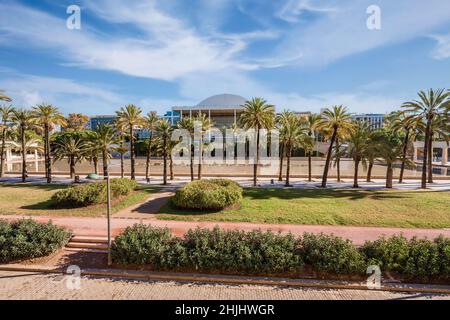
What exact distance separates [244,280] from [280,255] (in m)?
1.95

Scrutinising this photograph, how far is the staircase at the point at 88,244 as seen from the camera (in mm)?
14039

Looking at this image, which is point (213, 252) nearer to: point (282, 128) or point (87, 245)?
point (87, 245)

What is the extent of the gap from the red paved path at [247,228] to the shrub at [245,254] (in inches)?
145

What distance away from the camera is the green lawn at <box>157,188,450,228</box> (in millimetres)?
18078

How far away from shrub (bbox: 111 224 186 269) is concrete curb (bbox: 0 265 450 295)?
17.7 inches

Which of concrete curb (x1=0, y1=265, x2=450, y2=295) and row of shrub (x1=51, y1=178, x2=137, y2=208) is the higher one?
row of shrub (x1=51, y1=178, x2=137, y2=208)

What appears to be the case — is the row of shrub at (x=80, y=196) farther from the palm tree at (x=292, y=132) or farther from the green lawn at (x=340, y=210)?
the palm tree at (x=292, y=132)

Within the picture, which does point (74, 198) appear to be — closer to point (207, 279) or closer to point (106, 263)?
point (106, 263)

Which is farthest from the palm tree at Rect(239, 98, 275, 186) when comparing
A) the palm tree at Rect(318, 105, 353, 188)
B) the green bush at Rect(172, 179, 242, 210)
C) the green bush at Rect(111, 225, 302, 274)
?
the green bush at Rect(111, 225, 302, 274)

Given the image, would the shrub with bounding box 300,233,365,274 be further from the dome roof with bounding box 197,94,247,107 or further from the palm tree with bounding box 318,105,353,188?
the dome roof with bounding box 197,94,247,107

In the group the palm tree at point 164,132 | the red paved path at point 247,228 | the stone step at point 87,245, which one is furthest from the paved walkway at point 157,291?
the palm tree at point 164,132

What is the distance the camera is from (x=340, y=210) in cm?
2033

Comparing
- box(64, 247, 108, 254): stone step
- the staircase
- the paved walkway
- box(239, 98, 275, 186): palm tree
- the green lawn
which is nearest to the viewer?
the paved walkway
